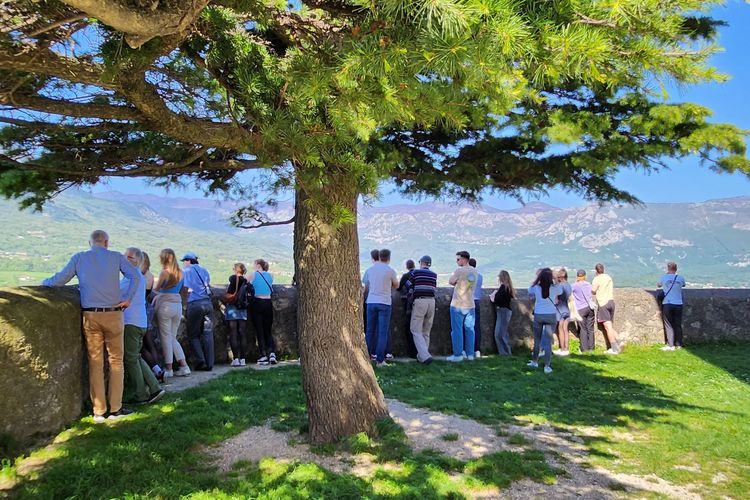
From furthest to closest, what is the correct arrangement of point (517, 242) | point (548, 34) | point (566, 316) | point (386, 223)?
point (386, 223)
point (517, 242)
point (566, 316)
point (548, 34)

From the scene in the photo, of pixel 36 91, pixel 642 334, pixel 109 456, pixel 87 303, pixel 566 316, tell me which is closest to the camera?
pixel 36 91

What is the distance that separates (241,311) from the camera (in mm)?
9008

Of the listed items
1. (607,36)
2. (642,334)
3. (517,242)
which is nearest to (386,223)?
(517,242)

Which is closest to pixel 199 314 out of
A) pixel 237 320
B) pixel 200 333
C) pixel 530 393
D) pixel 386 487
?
pixel 200 333

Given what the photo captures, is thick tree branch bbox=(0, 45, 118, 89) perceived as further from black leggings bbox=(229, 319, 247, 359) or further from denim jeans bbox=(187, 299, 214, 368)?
black leggings bbox=(229, 319, 247, 359)

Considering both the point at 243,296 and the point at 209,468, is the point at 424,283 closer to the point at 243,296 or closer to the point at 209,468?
the point at 243,296

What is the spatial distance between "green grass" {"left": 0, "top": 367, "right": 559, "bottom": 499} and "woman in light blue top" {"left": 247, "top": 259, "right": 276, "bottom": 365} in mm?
3576

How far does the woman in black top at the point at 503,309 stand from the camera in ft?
33.8

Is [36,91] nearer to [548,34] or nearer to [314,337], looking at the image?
[314,337]

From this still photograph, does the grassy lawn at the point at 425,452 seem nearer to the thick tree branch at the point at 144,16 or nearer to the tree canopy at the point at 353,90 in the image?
the tree canopy at the point at 353,90

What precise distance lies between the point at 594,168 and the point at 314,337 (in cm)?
382

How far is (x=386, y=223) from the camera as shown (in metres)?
143

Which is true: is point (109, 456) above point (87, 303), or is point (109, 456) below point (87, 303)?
below

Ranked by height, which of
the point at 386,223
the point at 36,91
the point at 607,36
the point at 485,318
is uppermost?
the point at 386,223
